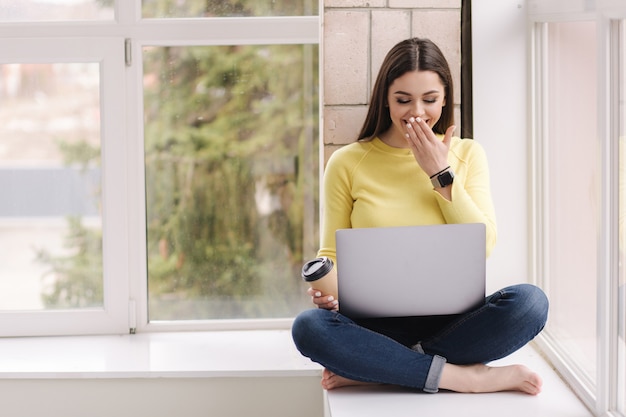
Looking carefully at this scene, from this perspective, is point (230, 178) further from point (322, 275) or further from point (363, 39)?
point (322, 275)

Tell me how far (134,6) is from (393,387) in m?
1.50

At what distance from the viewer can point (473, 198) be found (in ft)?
7.53

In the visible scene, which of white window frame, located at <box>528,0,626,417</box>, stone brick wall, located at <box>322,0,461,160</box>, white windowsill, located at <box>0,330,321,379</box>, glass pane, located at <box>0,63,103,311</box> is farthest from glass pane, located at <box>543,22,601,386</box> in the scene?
glass pane, located at <box>0,63,103,311</box>

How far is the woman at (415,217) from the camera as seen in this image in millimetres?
2105

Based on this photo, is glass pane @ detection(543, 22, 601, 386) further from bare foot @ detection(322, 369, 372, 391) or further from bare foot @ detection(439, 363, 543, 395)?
bare foot @ detection(322, 369, 372, 391)

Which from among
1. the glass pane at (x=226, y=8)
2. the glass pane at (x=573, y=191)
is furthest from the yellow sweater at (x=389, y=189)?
the glass pane at (x=226, y=8)

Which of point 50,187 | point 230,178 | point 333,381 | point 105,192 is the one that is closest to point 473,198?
point 333,381

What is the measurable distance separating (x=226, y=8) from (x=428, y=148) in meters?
1.00

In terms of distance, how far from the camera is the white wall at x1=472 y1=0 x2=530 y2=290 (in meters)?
2.61

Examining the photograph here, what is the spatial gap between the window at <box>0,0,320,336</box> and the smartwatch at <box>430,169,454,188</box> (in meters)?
0.77

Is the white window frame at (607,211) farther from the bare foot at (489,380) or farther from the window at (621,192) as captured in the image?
the bare foot at (489,380)

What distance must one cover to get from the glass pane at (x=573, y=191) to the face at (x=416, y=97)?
1.16 feet

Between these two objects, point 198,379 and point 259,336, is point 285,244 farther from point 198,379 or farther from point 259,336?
point 198,379

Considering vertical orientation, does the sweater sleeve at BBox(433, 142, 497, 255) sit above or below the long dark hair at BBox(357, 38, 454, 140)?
below
